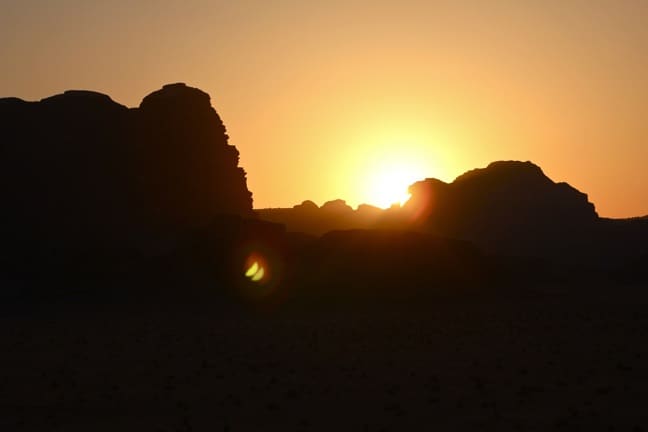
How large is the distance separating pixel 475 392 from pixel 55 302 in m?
46.2

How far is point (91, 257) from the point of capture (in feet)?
219

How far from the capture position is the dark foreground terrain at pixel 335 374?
20797 millimetres

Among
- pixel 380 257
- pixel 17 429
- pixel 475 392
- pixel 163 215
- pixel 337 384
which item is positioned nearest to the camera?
pixel 17 429

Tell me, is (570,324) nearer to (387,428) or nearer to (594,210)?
(387,428)

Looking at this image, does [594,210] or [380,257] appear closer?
[380,257]

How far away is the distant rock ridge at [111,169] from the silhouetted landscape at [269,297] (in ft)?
0.61

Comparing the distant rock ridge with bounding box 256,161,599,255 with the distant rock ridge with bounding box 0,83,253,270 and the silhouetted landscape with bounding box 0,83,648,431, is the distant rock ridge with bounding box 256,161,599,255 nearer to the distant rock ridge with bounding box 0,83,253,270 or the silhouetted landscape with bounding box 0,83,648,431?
Answer: the silhouetted landscape with bounding box 0,83,648,431

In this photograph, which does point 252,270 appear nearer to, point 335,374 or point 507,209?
point 335,374

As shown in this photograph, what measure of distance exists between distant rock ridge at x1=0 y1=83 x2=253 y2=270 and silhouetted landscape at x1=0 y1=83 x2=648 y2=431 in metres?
0.18

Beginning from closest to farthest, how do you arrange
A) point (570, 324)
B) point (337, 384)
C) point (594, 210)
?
1. point (337, 384)
2. point (570, 324)
3. point (594, 210)

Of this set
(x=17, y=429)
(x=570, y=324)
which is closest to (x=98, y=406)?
(x=17, y=429)

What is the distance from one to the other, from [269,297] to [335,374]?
117ft

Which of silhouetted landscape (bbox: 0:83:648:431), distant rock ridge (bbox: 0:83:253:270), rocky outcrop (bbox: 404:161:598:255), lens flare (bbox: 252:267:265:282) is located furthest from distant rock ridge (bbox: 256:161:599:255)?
lens flare (bbox: 252:267:265:282)

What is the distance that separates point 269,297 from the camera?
6241cm
